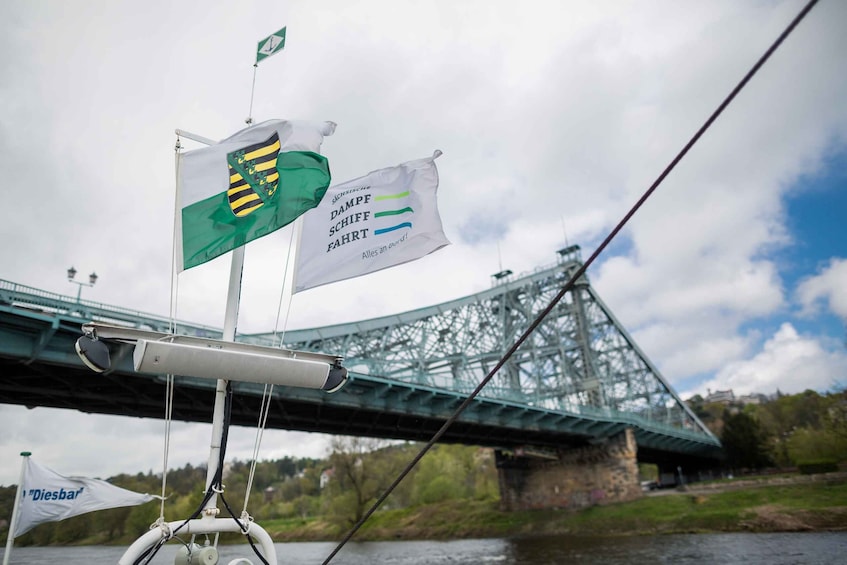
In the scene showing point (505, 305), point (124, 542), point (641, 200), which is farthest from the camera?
point (505, 305)

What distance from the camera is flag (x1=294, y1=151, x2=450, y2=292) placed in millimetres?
7609

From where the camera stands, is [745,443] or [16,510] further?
[745,443]

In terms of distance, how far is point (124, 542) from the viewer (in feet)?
210

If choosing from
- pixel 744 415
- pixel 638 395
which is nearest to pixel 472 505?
pixel 638 395

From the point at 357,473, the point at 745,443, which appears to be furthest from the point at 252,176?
the point at 745,443

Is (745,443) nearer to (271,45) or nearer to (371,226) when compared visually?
(371,226)

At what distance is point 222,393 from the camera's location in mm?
5941

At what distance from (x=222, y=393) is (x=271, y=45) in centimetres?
526

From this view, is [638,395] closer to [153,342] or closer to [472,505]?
[472,505]

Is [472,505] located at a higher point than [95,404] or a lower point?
lower

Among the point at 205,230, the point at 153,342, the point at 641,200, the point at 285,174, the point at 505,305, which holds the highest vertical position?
the point at 505,305

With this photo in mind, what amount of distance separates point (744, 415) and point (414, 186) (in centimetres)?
8069

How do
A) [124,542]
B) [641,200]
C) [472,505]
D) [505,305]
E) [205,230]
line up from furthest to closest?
[505,305], [124,542], [472,505], [205,230], [641,200]

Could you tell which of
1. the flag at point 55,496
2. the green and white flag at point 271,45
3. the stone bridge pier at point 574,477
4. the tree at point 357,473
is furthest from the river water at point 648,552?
the green and white flag at point 271,45
